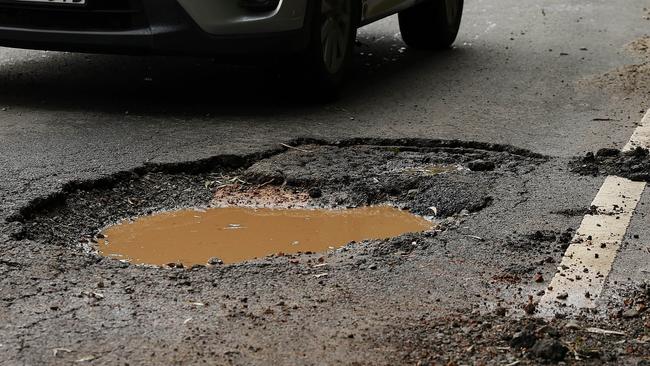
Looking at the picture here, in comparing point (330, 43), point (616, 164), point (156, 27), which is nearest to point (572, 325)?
point (616, 164)

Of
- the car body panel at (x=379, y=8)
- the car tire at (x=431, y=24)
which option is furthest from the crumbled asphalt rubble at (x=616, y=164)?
the car tire at (x=431, y=24)

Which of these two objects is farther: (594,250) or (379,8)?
(379,8)

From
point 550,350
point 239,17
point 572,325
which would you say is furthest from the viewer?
point 239,17

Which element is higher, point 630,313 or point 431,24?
point 630,313

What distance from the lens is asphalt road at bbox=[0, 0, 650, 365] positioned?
4727mm

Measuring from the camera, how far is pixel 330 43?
7.96 metres

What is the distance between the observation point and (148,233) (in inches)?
208

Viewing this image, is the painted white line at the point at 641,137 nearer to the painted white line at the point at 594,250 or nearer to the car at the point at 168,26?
the painted white line at the point at 594,250

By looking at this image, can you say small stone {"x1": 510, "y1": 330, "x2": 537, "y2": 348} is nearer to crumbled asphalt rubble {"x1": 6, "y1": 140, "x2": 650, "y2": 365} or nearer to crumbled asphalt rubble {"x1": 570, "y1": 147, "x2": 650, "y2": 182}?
crumbled asphalt rubble {"x1": 6, "y1": 140, "x2": 650, "y2": 365}

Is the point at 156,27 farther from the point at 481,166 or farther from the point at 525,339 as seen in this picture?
the point at 525,339

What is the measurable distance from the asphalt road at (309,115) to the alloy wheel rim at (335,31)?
273 mm

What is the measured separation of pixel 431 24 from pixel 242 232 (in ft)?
16.9

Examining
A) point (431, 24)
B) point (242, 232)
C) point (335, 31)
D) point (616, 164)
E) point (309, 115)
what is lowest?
point (431, 24)

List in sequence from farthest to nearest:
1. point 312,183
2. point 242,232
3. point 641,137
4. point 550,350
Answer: point 641,137 → point 312,183 → point 242,232 → point 550,350
